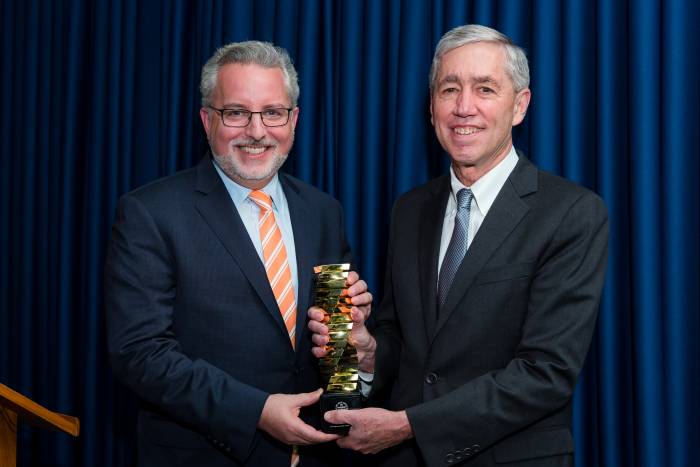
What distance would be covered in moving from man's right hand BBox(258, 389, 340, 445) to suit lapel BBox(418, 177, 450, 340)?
39 centimetres

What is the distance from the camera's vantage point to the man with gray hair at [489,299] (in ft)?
6.70

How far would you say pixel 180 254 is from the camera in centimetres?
220

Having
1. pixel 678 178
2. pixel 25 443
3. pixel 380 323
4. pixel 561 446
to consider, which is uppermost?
pixel 678 178

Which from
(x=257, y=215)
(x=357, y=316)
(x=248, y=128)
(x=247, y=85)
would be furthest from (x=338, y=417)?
(x=247, y=85)

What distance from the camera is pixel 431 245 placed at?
90.2 inches

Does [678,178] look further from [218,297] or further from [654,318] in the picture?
[218,297]

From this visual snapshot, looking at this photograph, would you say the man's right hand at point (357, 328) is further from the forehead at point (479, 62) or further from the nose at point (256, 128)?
the forehead at point (479, 62)

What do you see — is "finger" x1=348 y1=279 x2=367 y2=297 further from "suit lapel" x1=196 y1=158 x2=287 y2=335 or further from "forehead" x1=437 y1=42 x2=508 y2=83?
"forehead" x1=437 y1=42 x2=508 y2=83

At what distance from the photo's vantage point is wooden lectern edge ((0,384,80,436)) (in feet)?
6.34

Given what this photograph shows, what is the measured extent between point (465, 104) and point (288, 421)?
3.37 feet

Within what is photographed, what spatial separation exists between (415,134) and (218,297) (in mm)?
1097

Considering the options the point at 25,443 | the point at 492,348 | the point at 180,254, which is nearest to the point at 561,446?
the point at 492,348

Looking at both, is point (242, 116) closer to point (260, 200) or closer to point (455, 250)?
point (260, 200)

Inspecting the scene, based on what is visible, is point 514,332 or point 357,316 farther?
point 357,316
